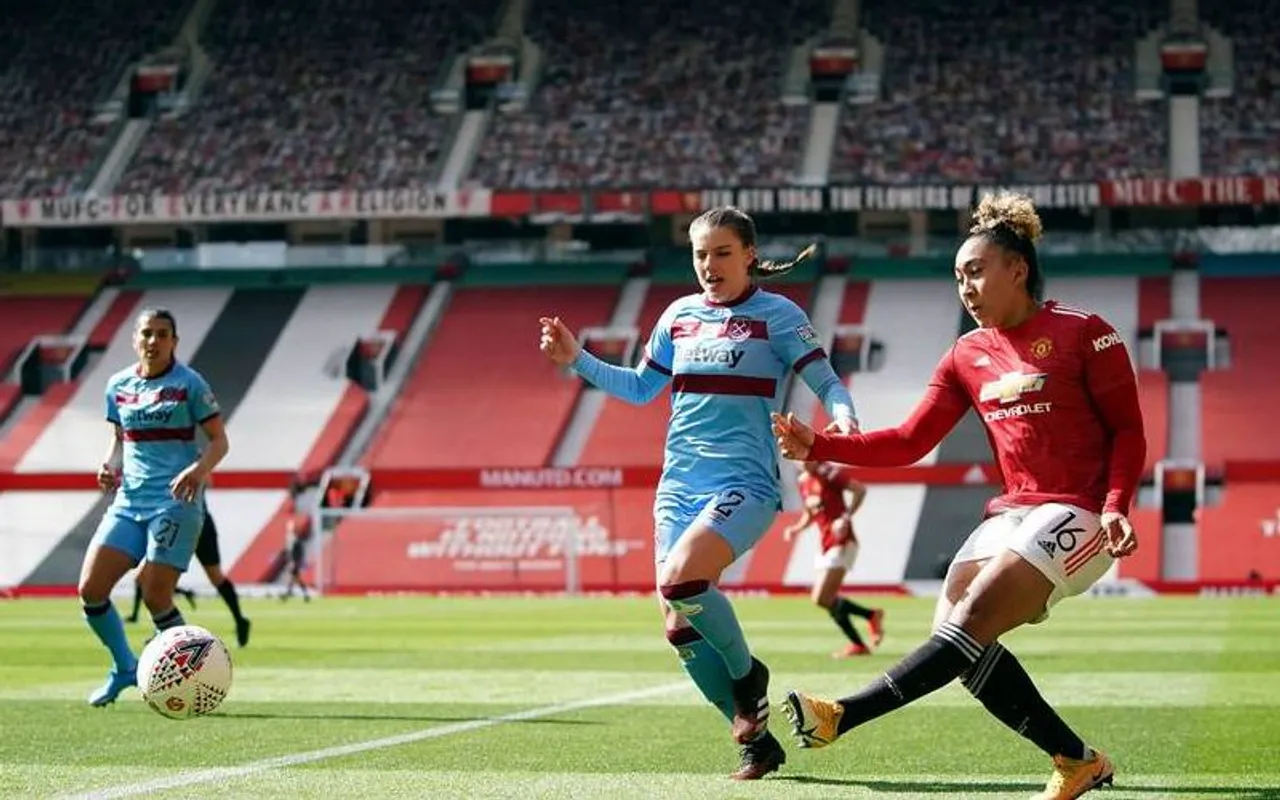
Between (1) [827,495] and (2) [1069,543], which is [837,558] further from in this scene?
(2) [1069,543]

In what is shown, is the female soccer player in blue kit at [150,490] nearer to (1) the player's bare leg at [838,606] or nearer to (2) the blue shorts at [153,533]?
(2) the blue shorts at [153,533]

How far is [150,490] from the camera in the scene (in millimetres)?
13305

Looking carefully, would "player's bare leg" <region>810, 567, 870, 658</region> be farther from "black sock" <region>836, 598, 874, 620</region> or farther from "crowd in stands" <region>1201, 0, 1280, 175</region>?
"crowd in stands" <region>1201, 0, 1280, 175</region>

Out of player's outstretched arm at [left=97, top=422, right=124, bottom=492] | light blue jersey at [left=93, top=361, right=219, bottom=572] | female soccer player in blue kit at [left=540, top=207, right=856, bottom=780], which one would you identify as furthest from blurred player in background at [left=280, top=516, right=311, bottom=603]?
female soccer player in blue kit at [left=540, top=207, right=856, bottom=780]

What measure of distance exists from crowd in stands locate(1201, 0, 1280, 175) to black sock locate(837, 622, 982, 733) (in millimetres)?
Answer: 37017

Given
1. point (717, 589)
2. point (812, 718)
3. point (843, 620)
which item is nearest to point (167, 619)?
point (717, 589)

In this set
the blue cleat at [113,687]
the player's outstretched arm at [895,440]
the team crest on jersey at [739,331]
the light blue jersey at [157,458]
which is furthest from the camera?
the light blue jersey at [157,458]

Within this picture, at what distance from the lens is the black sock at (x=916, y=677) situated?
24.7 feet

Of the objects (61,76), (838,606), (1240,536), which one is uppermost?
(838,606)

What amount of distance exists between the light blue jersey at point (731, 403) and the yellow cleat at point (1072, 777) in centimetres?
178

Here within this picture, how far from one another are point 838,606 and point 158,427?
7.64m

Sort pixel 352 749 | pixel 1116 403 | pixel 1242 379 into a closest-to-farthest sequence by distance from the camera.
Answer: pixel 1116 403 < pixel 352 749 < pixel 1242 379

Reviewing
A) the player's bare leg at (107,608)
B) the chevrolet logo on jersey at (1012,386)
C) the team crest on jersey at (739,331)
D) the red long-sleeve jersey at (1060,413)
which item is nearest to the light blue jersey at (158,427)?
the player's bare leg at (107,608)

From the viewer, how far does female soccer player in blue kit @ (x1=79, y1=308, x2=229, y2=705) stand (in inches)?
517
